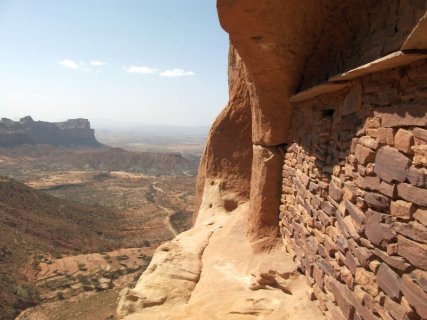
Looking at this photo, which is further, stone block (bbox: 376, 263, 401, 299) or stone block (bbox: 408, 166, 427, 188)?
stone block (bbox: 376, 263, 401, 299)

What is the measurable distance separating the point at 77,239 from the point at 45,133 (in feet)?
346

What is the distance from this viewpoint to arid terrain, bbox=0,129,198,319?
68.9 feet

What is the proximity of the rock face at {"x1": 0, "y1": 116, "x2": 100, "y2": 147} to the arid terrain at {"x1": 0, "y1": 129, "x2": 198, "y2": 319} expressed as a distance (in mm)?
35488

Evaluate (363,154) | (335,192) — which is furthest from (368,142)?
(335,192)

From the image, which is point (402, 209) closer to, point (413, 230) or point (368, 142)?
point (413, 230)

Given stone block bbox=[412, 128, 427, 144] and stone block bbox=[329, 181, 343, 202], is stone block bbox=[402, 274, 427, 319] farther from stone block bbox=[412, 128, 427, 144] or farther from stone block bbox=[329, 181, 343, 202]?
stone block bbox=[329, 181, 343, 202]

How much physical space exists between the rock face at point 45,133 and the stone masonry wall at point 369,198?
10311cm

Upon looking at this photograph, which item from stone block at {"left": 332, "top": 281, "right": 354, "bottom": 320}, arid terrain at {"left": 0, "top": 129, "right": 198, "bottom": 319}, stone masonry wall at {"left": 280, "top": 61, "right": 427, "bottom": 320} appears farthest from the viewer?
arid terrain at {"left": 0, "top": 129, "right": 198, "bottom": 319}

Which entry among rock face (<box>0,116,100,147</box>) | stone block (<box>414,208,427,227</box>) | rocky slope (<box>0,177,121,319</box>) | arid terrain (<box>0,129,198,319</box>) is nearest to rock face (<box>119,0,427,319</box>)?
stone block (<box>414,208,427,227</box>)

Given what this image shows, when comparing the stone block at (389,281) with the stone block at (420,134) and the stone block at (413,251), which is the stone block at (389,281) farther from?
the stone block at (420,134)

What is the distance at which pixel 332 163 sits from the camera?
500 cm

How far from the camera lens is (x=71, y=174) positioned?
251 feet

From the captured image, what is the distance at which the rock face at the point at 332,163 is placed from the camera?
3.33 m

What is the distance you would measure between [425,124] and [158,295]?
18.4 feet
